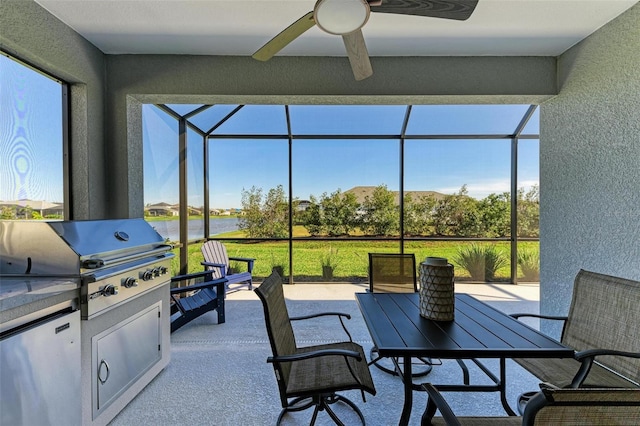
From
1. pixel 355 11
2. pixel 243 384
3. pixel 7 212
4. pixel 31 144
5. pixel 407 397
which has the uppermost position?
pixel 355 11

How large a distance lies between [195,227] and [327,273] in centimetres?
242

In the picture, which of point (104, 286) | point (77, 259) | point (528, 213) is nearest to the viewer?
point (77, 259)

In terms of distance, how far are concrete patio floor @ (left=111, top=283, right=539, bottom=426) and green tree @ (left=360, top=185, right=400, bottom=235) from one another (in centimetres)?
198

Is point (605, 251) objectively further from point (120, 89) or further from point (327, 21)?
point (120, 89)

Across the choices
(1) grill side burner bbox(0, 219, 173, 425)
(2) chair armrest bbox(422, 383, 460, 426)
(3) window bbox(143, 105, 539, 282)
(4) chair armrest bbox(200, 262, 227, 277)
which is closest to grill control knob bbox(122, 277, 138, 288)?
(1) grill side burner bbox(0, 219, 173, 425)

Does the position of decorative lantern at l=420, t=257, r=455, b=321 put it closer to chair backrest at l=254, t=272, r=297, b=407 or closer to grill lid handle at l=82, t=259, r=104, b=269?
chair backrest at l=254, t=272, r=297, b=407

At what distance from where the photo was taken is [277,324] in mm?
1876

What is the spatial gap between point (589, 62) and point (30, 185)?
4459mm

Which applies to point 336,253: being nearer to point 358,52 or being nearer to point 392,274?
point 392,274

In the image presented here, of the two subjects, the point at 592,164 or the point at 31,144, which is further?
the point at 592,164

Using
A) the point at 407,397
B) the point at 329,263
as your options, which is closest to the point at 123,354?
the point at 407,397

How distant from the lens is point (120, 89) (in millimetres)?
2914

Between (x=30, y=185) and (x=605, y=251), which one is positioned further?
(x=605, y=251)

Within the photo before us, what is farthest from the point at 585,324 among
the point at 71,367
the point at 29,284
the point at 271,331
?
the point at 29,284
